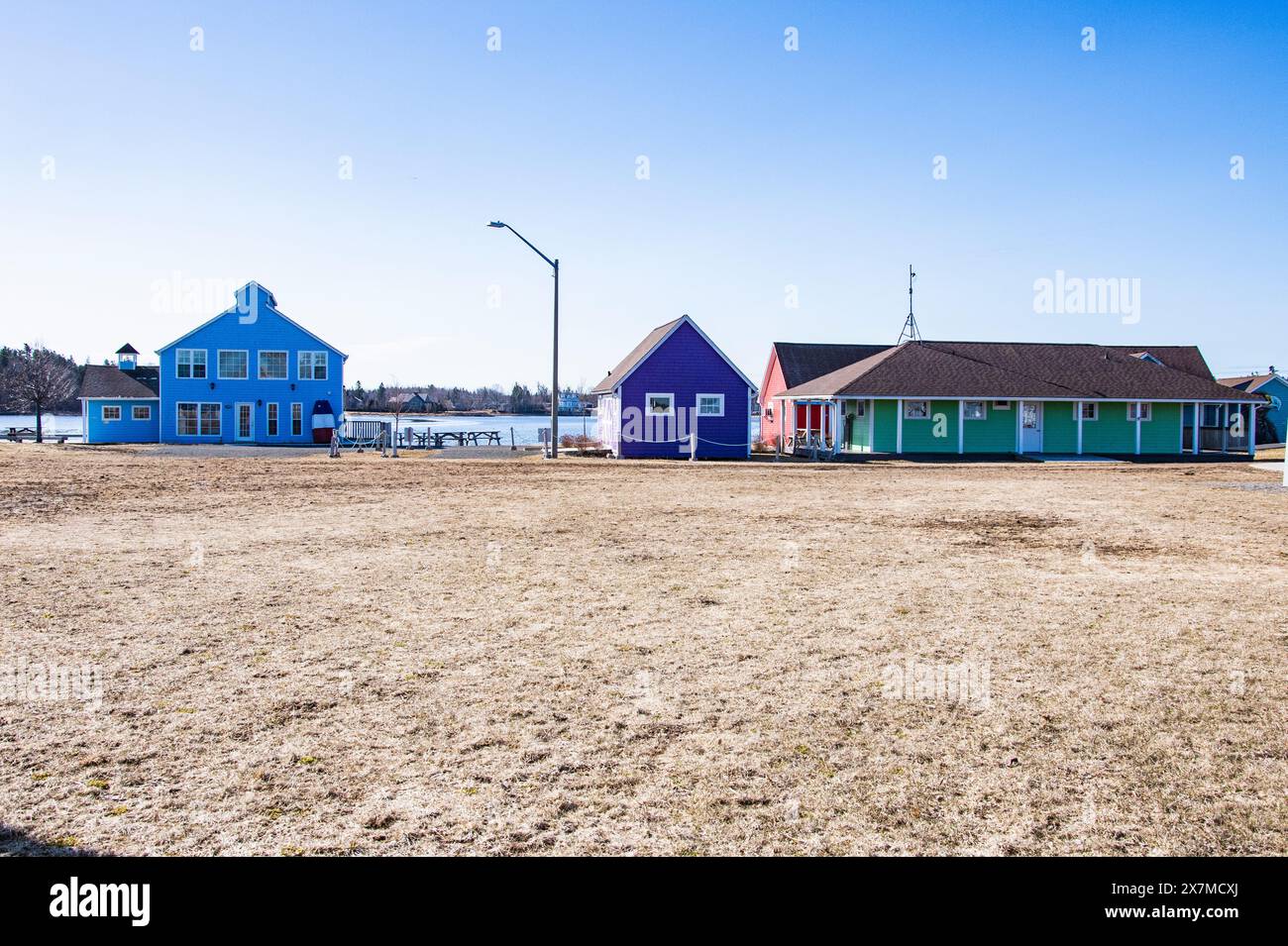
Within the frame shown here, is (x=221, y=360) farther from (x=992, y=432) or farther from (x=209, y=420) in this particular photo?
(x=992, y=432)

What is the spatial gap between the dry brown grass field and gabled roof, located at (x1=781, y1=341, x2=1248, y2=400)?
27280 millimetres

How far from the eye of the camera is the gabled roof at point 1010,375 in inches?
1590

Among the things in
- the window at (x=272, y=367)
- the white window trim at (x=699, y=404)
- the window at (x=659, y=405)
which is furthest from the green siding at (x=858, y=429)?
the window at (x=272, y=367)

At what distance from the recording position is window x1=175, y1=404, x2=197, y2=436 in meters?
51.8

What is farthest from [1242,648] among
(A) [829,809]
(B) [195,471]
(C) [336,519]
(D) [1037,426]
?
(D) [1037,426]

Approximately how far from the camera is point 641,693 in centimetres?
584

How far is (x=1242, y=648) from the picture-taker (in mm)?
6973

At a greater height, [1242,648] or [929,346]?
[929,346]

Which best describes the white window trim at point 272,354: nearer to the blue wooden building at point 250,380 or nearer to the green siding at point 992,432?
the blue wooden building at point 250,380

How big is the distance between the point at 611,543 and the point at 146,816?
28.6 ft
